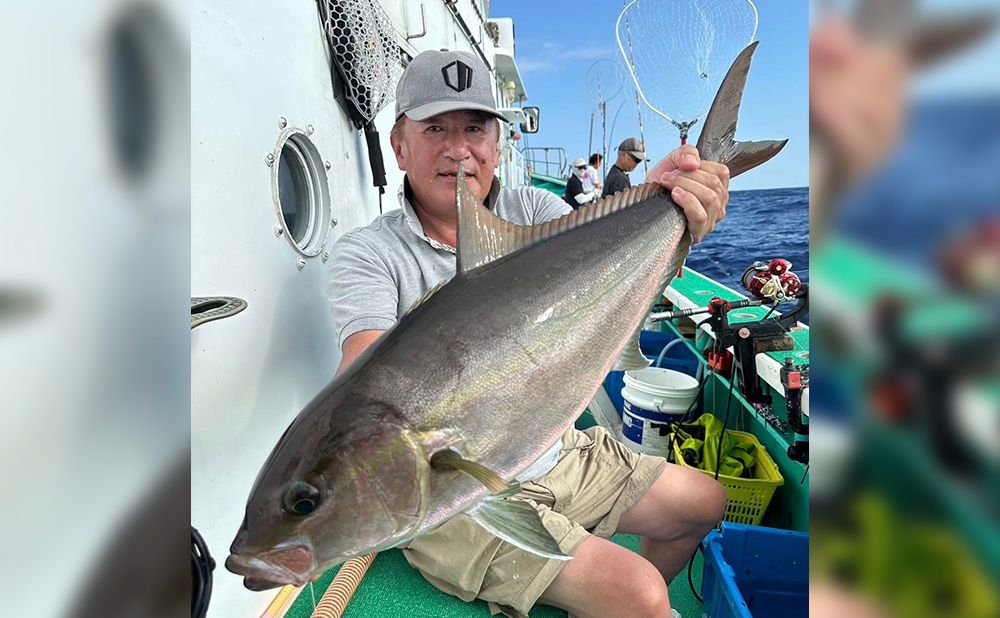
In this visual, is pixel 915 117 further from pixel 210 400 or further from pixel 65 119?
pixel 210 400

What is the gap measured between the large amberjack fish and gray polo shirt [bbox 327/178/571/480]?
535mm

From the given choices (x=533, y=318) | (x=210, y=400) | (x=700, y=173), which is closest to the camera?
(x=533, y=318)

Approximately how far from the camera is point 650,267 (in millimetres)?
1685

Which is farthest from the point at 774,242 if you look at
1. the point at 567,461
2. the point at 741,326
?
the point at 567,461

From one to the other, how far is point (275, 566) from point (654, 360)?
4.38m

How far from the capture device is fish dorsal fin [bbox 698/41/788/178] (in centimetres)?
189

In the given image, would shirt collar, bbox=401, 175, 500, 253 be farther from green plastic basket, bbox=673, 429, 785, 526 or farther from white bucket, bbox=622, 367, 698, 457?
white bucket, bbox=622, 367, 698, 457

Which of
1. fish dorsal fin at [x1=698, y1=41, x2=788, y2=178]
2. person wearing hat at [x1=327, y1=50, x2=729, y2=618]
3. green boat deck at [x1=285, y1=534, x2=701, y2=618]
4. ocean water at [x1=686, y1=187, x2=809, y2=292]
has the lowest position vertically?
ocean water at [x1=686, y1=187, x2=809, y2=292]

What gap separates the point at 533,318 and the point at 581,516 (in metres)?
1.45

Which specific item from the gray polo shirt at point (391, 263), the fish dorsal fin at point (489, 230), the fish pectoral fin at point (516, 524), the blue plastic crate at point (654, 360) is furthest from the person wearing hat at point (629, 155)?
the fish pectoral fin at point (516, 524)

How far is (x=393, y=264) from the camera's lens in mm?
2398

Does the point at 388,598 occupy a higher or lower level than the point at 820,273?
lower

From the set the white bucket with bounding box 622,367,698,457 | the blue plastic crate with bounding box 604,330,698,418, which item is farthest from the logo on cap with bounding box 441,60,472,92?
the blue plastic crate with bounding box 604,330,698,418

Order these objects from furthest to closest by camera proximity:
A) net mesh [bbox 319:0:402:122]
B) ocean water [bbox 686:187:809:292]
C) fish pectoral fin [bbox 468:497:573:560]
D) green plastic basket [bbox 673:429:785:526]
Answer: ocean water [bbox 686:187:809:292] < net mesh [bbox 319:0:402:122] < green plastic basket [bbox 673:429:785:526] < fish pectoral fin [bbox 468:497:573:560]
